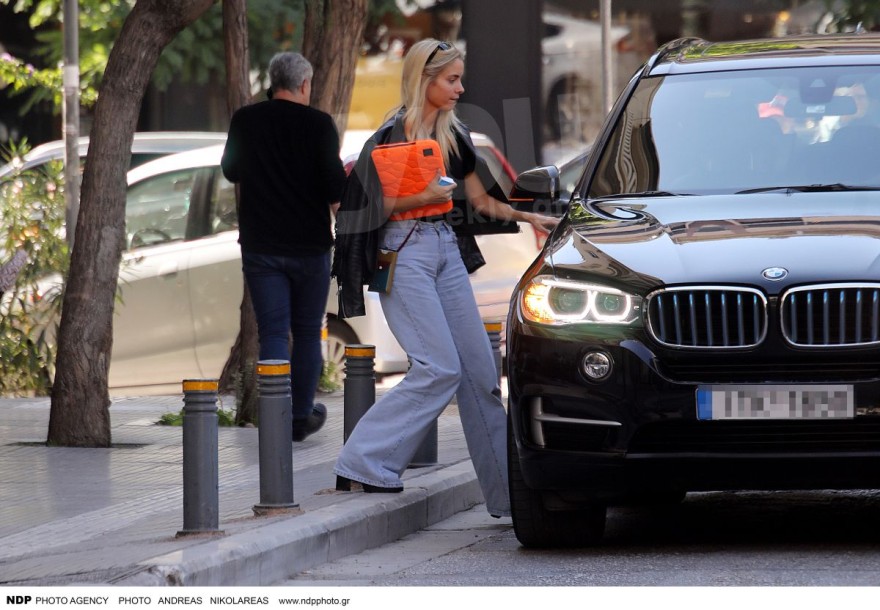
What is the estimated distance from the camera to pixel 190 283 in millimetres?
12500

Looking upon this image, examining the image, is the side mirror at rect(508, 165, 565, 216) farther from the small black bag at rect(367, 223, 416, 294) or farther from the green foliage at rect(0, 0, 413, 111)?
the green foliage at rect(0, 0, 413, 111)

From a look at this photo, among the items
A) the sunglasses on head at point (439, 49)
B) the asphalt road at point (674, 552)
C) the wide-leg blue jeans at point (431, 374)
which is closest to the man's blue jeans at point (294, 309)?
the asphalt road at point (674, 552)

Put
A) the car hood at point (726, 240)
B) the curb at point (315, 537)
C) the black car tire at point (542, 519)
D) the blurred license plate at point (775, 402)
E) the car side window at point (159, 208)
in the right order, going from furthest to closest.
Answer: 1. the car side window at point (159, 208)
2. the black car tire at point (542, 519)
3. the car hood at point (726, 240)
4. the blurred license plate at point (775, 402)
5. the curb at point (315, 537)

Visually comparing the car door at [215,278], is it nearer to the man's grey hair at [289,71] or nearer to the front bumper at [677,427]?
the man's grey hair at [289,71]

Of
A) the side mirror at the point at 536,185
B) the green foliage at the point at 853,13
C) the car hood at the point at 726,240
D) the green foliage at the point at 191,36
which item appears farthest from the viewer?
the green foliage at the point at 853,13

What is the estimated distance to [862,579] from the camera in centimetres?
565

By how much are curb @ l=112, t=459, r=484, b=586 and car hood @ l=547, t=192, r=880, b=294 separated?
1.31 meters

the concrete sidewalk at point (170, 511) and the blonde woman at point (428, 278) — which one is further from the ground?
the blonde woman at point (428, 278)

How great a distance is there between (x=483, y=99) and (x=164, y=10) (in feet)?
35.5

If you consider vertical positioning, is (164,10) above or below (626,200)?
above

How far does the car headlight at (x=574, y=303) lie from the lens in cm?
602

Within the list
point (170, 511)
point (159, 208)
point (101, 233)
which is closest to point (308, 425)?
point (101, 233)
